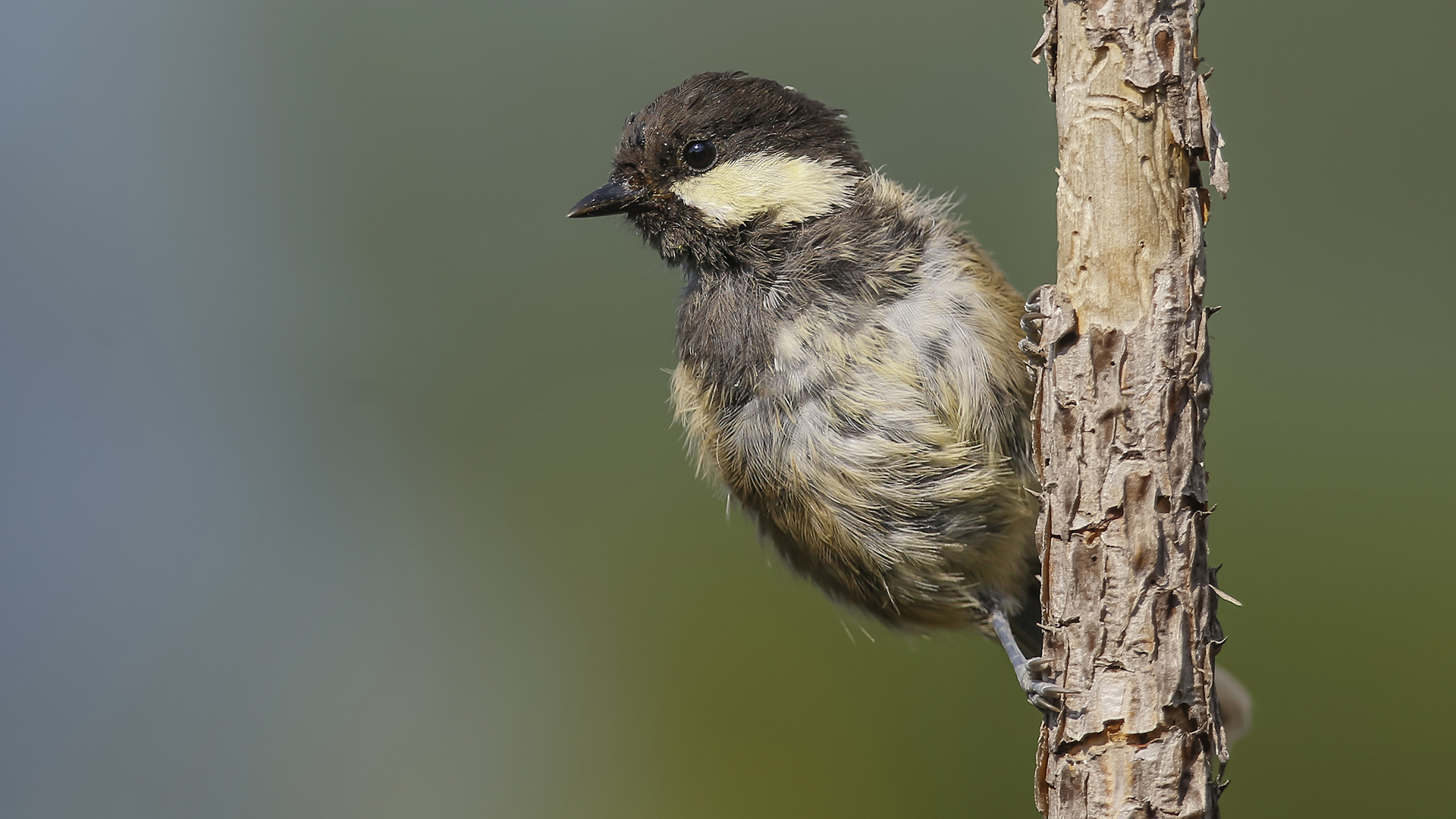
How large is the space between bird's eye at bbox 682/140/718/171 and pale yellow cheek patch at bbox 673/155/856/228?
3 cm

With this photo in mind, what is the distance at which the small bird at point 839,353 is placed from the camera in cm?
275

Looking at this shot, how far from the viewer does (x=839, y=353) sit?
2.74 meters

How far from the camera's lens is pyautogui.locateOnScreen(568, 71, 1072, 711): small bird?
275 centimetres

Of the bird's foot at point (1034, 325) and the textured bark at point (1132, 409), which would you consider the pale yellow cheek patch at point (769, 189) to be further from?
the textured bark at point (1132, 409)

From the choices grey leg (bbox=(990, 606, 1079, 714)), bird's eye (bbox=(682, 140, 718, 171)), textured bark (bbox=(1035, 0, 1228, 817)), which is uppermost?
bird's eye (bbox=(682, 140, 718, 171))

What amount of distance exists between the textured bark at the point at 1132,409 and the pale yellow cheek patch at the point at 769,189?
3.11ft

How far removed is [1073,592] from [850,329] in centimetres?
97

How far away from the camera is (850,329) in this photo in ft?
9.01

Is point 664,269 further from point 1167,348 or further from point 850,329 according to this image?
point 1167,348

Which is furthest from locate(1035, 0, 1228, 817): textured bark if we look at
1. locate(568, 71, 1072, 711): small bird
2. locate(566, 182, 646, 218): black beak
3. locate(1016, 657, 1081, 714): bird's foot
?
locate(566, 182, 646, 218): black beak

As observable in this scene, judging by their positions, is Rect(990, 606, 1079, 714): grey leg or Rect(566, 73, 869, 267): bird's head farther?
Rect(566, 73, 869, 267): bird's head

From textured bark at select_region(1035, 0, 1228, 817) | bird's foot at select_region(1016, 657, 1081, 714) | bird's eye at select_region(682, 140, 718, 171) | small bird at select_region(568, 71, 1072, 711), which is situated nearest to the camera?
textured bark at select_region(1035, 0, 1228, 817)

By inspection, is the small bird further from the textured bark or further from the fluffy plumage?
the textured bark

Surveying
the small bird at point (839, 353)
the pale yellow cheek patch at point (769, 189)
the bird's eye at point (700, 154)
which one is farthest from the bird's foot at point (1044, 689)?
the bird's eye at point (700, 154)
